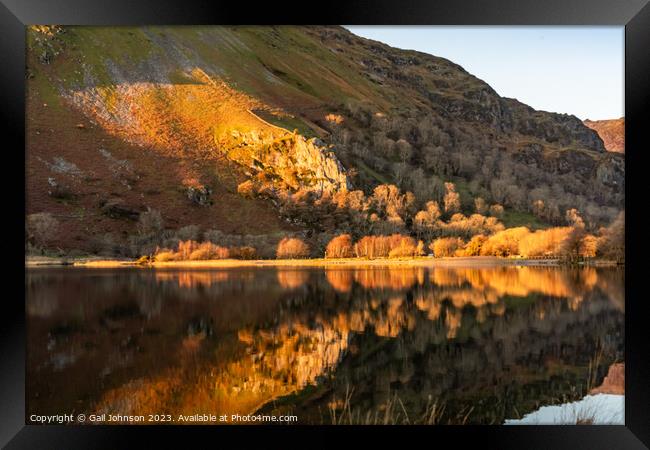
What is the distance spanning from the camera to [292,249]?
3709 cm

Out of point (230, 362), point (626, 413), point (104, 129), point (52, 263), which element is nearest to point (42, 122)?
point (104, 129)

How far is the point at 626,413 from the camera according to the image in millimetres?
5496

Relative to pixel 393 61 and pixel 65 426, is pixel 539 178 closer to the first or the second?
pixel 393 61

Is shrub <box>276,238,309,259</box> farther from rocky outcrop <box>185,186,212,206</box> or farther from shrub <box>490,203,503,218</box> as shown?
shrub <box>490,203,503,218</box>

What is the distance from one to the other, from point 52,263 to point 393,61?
277ft

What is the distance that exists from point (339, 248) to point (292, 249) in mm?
3883

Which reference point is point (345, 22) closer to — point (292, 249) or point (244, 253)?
point (244, 253)

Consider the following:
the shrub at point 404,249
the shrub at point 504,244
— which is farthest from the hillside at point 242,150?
the shrub at point 504,244

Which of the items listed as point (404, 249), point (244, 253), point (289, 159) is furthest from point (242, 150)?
point (404, 249)

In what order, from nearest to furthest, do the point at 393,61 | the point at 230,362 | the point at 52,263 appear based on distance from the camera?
the point at 230,362, the point at 52,263, the point at 393,61

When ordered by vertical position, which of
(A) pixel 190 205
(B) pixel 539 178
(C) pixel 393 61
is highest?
(C) pixel 393 61

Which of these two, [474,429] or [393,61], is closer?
[474,429]

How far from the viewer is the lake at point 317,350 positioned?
8297 millimetres

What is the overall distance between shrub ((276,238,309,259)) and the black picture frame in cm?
3011
